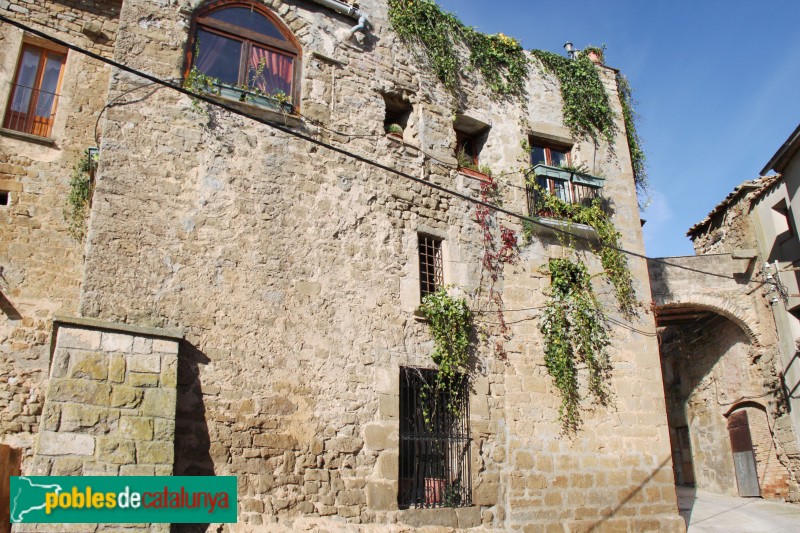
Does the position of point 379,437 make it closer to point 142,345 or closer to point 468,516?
point 468,516

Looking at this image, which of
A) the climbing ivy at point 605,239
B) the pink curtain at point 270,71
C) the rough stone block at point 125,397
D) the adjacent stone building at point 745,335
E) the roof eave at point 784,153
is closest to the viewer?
the rough stone block at point 125,397

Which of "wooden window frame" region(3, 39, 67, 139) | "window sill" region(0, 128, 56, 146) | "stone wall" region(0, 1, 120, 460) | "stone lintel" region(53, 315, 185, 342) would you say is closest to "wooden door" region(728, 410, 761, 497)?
"stone lintel" region(53, 315, 185, 342)

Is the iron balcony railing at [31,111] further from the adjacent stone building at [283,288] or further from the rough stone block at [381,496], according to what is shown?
the rough stone block at [381,496]

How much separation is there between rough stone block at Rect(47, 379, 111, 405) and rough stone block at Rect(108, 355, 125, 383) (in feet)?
0.34

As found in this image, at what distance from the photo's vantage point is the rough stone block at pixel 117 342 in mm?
6594

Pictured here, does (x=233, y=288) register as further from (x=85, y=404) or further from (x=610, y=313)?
(x=610, y=313)

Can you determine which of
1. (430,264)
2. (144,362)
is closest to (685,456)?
(430,264)

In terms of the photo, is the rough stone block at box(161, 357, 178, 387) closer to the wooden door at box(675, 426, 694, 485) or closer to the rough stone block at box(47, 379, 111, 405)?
the rough stone block at box(47, 379, 111, 405)

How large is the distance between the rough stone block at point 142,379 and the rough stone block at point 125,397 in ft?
0.22

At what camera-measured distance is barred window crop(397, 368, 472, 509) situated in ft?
27.1

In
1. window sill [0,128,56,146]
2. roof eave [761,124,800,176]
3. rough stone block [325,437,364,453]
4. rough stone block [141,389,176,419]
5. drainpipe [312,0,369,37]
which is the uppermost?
drainpipe [312,0,369,37]

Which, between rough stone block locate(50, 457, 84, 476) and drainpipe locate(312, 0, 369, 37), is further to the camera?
drainpipe locate(312, 0, 369, 37)

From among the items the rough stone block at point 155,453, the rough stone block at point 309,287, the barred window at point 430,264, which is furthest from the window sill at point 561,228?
the rough stone block at point 155,453

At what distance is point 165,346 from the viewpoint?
6953mm
